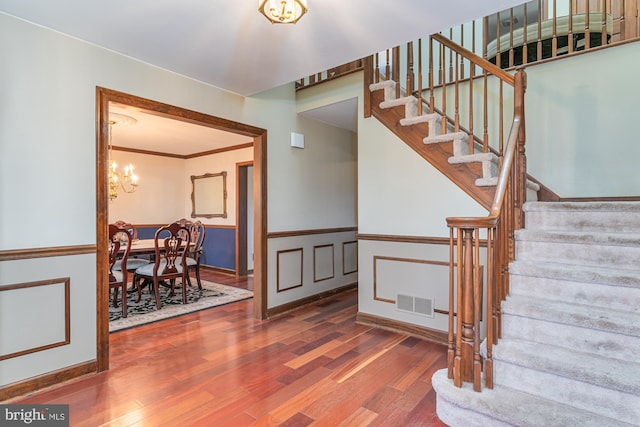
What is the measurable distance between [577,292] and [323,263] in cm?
277

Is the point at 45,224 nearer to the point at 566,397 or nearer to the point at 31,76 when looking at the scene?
the point at 31,76

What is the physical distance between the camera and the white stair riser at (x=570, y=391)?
1392mm

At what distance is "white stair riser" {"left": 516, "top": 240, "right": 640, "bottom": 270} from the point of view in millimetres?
1837

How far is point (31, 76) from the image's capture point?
2014 mm

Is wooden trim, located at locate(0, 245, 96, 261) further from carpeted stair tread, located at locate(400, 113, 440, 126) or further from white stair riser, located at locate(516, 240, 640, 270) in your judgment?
white stair riser, located at locate(516, 240, 640, 270)

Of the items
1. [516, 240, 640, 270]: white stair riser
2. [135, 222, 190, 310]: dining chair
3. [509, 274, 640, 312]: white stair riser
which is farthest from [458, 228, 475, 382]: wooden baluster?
[135, 222, 190, 310]: dining chair

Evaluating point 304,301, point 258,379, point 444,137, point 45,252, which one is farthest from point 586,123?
point 45,252

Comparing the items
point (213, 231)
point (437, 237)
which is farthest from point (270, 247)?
point (213, 231)

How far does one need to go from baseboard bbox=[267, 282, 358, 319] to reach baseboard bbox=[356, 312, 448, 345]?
32.0 inches

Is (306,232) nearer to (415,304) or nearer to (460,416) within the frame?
(415,304)

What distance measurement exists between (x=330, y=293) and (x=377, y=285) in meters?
1.21

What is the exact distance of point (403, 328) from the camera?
2998 millimetres

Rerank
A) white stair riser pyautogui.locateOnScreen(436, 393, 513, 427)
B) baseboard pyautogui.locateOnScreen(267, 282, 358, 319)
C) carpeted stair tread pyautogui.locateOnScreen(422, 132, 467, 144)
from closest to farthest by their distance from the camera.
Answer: white stair riser pyautogui.locateOnScreen(436, 393, 513, 427) → carpeted stair tread pyautogui.locateOnScreen(422, 132, 467, 144) → baseboard pyautogui.locateOnScreen(267, 282, 358, 319)

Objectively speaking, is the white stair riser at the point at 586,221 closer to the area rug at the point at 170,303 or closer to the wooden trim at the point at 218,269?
the area rug at the point at 170,303
